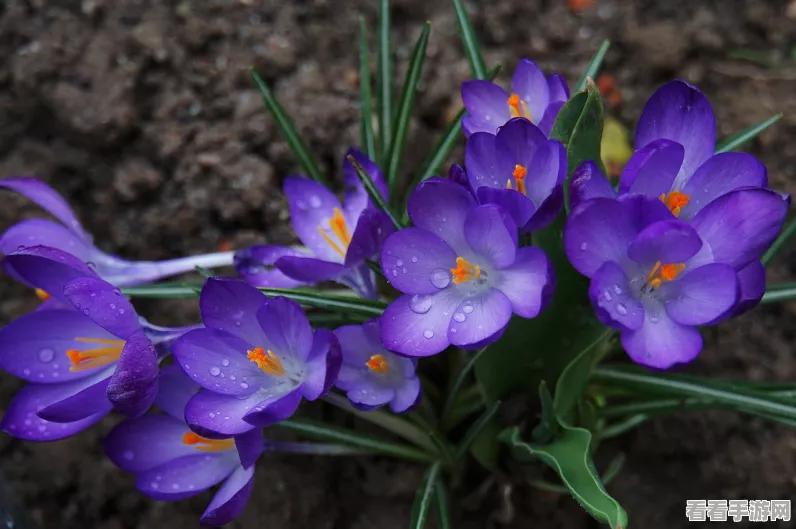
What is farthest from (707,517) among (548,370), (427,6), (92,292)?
(427,6)

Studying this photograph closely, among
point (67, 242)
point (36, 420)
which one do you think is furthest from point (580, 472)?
point (67, 242)

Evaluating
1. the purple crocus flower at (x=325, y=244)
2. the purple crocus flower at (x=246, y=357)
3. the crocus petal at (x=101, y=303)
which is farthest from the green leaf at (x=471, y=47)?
the crocus petal at (x=101, y=303)

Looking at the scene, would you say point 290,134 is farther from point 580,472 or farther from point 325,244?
point 580,472

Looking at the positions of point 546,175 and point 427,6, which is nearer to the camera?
point 546,175

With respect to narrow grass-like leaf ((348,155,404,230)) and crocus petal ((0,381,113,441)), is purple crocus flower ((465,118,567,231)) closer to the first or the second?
narrow grass-like leaf ((348,155,404,230))

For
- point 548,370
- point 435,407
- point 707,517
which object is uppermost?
point 548,370

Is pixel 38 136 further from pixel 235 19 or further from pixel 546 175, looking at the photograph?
pixel 546 175
